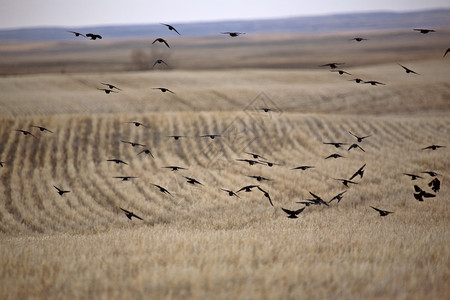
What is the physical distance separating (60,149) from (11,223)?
33.9 ft

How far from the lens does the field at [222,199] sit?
6.71m

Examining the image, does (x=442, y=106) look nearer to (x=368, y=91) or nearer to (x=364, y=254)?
(x=368, y=91)

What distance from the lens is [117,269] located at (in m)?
7.18

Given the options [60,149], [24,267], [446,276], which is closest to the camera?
[446,276]

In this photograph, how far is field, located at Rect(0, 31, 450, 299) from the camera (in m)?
6.71

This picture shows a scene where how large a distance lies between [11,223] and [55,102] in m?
23.8

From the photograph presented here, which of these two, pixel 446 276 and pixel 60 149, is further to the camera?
pixel 60 149

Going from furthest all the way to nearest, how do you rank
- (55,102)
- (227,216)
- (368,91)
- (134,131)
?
(368,91) < (55,102) < (134,131) < (227,216)

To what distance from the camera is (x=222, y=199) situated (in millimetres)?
16047

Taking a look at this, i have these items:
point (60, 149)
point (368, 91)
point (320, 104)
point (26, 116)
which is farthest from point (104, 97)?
point (368, 91)

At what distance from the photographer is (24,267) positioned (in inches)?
291

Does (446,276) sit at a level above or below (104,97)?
above

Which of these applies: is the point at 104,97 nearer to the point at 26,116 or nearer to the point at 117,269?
the point at 26,116

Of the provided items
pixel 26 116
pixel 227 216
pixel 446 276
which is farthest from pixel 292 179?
pixel 26 116
